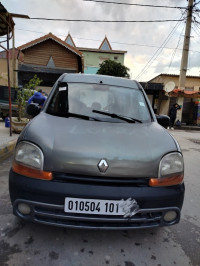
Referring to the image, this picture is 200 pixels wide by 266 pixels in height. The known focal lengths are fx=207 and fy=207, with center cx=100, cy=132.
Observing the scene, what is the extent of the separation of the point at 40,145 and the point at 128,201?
869 millimetres

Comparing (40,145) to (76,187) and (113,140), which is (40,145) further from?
(113,140)

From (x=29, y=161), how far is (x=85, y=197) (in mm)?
568

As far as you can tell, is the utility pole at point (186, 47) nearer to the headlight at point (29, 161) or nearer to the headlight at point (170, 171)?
the headlight at point (170, 171)

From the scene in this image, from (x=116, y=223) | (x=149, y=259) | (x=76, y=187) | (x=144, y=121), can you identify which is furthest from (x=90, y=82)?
(x=149, y=259)

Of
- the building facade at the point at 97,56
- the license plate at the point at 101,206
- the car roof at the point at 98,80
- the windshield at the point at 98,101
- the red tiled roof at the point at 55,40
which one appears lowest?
the license plate at the point at 101,206

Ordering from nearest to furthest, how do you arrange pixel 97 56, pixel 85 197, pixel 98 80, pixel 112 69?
pixel 85 197, pixel 98 80, pixel 112 69, pixel 97 56

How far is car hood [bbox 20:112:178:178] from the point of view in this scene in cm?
168

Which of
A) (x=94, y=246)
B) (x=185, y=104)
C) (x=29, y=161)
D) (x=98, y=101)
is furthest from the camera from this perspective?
(x=185, y=104)

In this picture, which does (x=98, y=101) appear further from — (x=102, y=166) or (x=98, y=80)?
(x=102, y=166)

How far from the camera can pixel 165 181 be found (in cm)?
179

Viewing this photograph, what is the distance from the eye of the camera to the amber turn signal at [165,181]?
5.79ft

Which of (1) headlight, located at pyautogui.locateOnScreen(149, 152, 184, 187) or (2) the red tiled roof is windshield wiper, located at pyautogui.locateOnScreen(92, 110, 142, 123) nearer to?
(1) headlight, located at pyautogui.locateOnScreen(149, 152, 184, 187)

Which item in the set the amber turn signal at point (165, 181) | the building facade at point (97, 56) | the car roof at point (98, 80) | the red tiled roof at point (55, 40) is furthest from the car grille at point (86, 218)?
the building facade at point (97, 56)

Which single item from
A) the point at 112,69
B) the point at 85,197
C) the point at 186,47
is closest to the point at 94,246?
the point at 85,197
